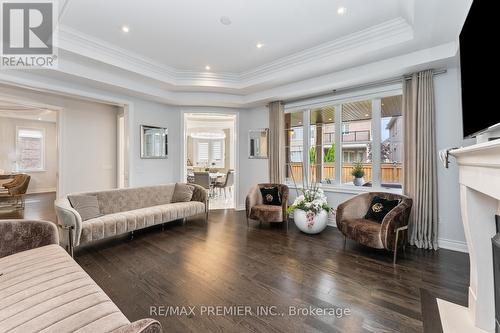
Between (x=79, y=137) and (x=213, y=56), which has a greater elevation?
(x=213, y=56)

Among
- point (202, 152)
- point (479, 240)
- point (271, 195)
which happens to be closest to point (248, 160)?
point (271, 195)

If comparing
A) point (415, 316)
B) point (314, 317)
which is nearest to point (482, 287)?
point (415, 316)

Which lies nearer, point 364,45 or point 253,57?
point 364,45

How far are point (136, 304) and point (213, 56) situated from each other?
3.80 m

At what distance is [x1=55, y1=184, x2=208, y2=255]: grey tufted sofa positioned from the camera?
9.50 feet

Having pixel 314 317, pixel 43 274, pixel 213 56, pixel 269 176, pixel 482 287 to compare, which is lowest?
pixel 314 317

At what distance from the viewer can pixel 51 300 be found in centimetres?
127

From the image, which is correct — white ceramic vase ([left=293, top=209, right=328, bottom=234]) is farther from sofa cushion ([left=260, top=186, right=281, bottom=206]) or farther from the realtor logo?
the realtor logo

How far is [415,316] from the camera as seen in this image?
1854 mm

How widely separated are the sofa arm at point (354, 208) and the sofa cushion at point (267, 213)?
109cm

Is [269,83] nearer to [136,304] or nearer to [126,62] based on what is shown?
[126,62]

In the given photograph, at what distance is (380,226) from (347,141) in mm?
1939

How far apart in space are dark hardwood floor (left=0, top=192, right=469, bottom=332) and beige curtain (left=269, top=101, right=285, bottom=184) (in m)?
1.65

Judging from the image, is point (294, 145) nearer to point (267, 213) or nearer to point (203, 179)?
point (267, 213)
